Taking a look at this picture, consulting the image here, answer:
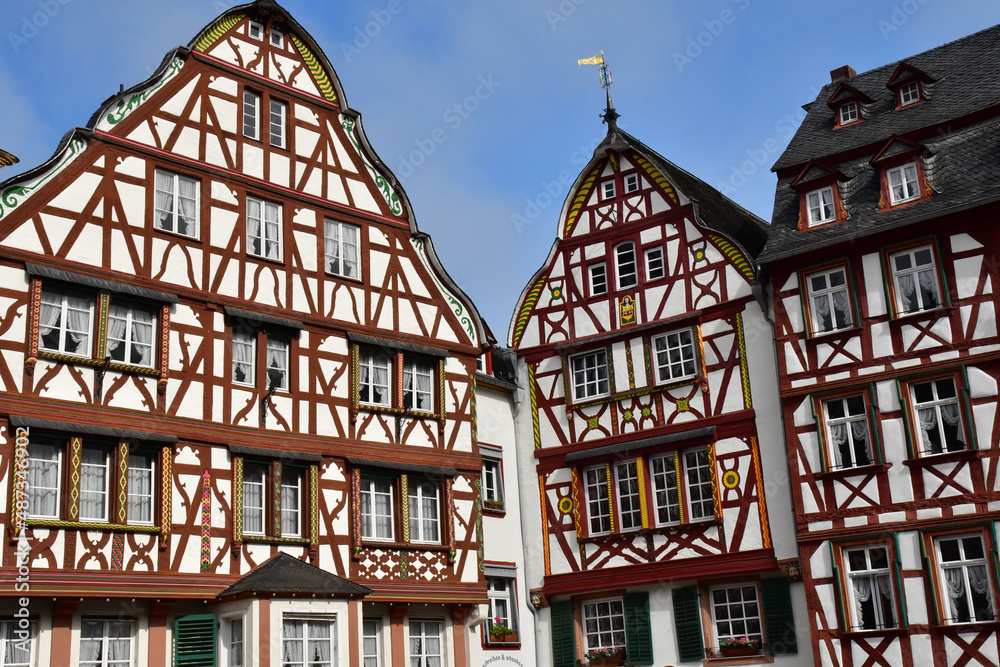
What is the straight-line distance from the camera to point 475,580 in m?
22.0

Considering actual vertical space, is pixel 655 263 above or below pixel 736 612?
above

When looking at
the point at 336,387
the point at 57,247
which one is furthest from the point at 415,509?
the point at 57,247

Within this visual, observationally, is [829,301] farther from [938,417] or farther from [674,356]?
[674,356]

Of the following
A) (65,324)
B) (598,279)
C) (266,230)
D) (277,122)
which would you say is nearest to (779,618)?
(598,279)

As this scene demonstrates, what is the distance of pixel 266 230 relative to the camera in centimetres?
2108

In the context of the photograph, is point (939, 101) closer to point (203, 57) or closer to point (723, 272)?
point (723, 272)

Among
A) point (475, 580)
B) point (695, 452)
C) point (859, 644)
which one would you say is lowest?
point (859, 644)

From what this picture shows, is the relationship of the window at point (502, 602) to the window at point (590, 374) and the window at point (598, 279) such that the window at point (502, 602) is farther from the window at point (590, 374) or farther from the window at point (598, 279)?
the window at point (598, 279)

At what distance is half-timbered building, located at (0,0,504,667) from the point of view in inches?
681

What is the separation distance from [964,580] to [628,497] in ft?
23.6

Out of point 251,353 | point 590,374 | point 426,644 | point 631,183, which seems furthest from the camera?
point 631,183

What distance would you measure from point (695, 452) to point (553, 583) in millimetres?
4309

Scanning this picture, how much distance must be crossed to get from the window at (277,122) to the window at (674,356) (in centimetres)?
914

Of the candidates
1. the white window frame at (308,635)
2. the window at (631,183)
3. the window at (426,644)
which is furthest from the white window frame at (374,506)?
the window at (631,183)
